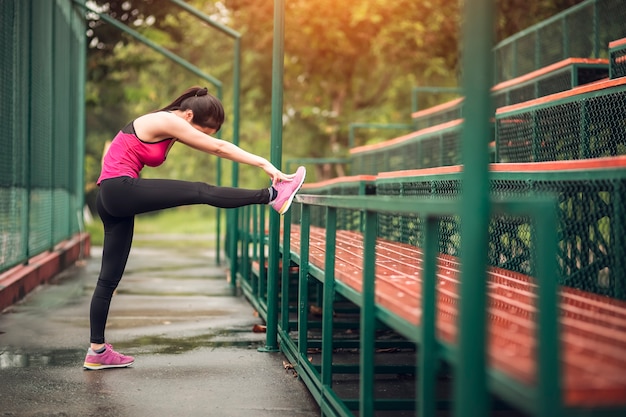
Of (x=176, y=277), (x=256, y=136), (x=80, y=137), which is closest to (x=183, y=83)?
(x=256, y=136)

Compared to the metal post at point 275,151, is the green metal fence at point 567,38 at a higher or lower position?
higher

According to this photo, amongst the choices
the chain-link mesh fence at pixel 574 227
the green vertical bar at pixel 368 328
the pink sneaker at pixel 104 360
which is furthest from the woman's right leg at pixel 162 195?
the green vertical bar at pixel 368 328

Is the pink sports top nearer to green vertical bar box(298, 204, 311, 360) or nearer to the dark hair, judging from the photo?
the dark hair

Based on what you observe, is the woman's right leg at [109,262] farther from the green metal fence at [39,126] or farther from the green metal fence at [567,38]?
the green metal fence at [567,38]

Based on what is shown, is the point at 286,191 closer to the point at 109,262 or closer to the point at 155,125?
the point at 155,125

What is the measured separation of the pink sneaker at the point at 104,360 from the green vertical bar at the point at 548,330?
3.76 m

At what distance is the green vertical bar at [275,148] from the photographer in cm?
628

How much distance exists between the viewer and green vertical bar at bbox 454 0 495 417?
227cm

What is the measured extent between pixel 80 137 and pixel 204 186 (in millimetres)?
12169

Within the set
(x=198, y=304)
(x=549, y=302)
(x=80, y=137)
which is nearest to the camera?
(x=549, y=302)

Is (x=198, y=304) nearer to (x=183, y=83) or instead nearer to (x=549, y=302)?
(x=549, y=302)

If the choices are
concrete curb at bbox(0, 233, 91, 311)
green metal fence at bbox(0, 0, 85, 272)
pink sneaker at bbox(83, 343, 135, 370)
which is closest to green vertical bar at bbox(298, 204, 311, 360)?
pink sneaker at bbox(83, 343, 135, 370)

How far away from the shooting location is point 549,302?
219 centimetres

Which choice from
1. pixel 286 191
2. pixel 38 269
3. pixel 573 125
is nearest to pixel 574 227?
pixel 286 191
